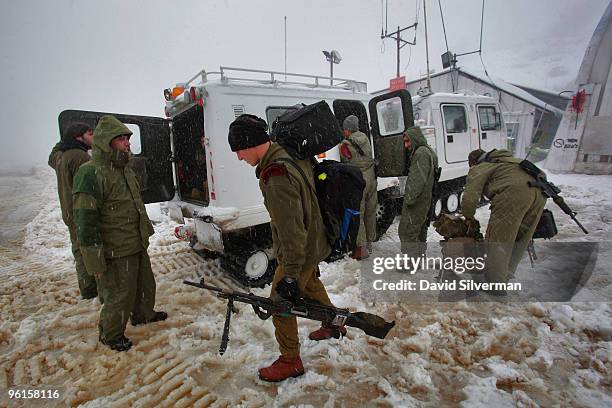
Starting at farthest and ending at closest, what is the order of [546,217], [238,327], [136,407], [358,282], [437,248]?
[437,248]
[358,282]
[546,217]
[238,327]
[136,407]

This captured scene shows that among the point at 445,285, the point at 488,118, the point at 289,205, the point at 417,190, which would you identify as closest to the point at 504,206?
the point at 417,190

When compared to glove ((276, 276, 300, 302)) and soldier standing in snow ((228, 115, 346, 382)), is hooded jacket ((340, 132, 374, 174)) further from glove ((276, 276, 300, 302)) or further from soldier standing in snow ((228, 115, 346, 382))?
glove ((276, 276, 300, 302))

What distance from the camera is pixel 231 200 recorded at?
379 centimetres

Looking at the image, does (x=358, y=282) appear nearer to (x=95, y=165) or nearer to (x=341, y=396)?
(x=341, y=396)

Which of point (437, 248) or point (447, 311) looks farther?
point (437, 248)

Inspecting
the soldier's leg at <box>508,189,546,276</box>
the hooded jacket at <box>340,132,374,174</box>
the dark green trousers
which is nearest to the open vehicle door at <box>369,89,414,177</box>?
the hooded jacket at <box>340,132,374,174</box>

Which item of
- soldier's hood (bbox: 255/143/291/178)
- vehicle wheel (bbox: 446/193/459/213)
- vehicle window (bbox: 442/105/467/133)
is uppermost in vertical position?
vehicle window (bbox: 442/105/467/133)

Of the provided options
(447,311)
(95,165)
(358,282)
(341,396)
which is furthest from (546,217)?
(95,165)

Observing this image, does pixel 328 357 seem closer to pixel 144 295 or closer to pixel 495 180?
pixel 144 295

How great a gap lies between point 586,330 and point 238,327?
332 cm

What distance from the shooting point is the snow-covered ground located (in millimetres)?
2289

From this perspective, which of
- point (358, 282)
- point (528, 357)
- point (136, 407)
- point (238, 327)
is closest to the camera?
point (136, 407)

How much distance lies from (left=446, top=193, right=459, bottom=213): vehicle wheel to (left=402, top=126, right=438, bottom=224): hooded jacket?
342 cm

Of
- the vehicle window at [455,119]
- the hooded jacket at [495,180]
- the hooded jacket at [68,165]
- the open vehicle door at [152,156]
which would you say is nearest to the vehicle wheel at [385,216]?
the vehicle window at [455,119]
